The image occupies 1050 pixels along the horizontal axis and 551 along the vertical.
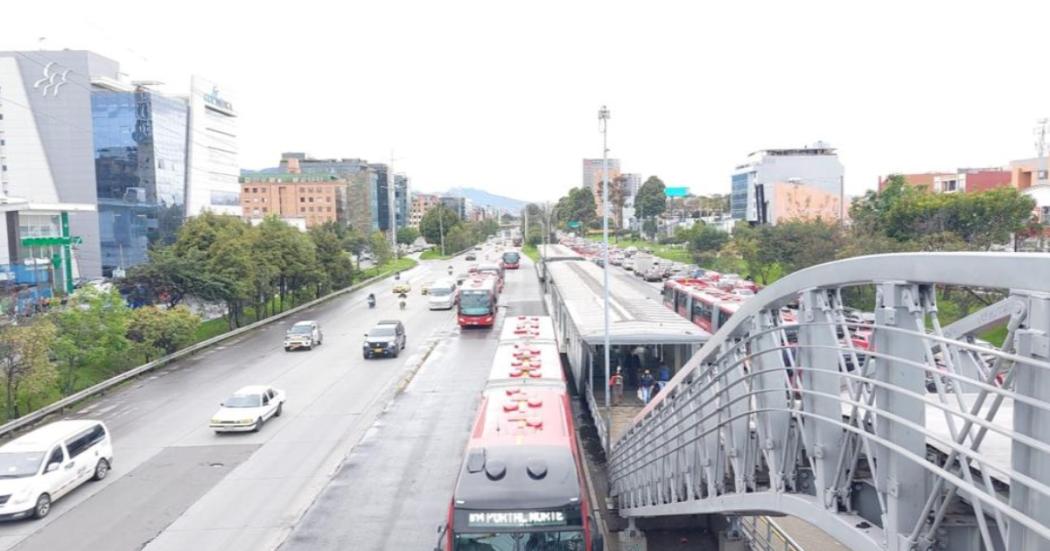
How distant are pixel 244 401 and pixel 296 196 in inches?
4718

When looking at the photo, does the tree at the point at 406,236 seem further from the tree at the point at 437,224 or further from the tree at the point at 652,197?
the tree at the point at 652,197

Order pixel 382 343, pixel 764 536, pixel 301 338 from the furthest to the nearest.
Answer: pixel 301 338 < pixel 382 343 < pixel 764 536

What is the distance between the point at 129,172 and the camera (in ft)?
237

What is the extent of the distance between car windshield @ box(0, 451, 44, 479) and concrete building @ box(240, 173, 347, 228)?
119 metres

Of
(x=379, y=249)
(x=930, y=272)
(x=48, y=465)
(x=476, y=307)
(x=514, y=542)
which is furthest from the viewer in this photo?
(x=379, y=249)

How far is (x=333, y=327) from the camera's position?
3944 cm

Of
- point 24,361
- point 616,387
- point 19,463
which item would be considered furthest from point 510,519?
point 24,361

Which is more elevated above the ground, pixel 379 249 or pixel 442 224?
pixel 442 224

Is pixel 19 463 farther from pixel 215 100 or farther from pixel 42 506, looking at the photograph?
pixel 215 100

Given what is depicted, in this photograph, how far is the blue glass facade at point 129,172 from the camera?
71.0 metres

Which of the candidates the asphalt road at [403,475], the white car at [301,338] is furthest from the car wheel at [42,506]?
the white car at [301,338]

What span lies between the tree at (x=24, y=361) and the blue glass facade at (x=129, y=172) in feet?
180

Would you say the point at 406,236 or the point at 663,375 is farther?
the point at 406,236

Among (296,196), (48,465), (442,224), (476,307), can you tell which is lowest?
(48,465)
